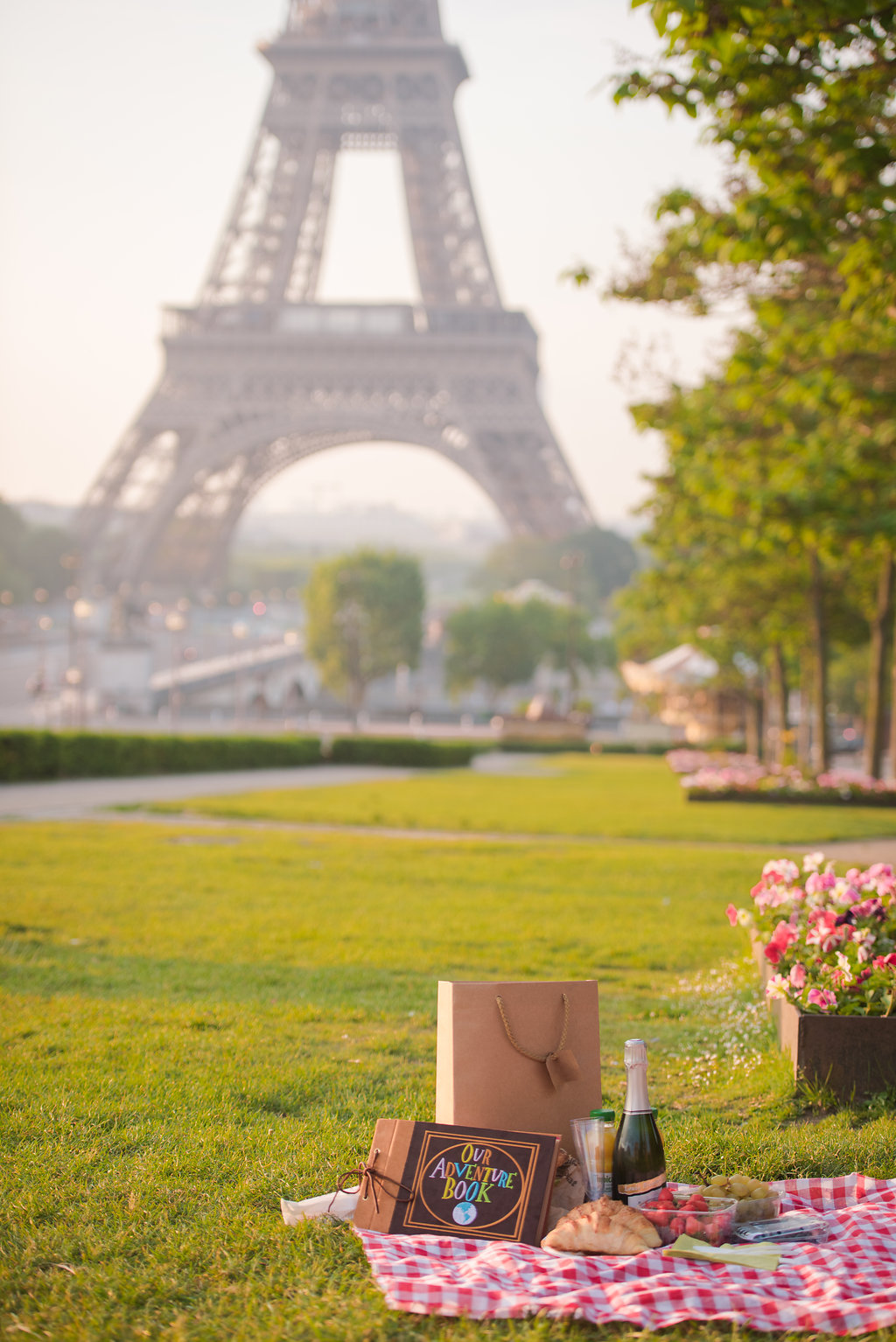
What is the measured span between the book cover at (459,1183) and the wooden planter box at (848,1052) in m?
1.66

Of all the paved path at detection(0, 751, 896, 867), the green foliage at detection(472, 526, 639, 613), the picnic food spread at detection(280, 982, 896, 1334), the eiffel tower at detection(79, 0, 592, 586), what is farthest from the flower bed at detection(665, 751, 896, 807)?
the green foliage at detection(472, 526, 639, 613)

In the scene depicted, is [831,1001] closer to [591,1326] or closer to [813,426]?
[591,1326]

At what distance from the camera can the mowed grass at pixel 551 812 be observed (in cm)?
1490

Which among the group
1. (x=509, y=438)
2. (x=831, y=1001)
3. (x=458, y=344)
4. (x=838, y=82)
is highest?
(x=458, y=344)

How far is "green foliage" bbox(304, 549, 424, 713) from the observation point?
207 ft

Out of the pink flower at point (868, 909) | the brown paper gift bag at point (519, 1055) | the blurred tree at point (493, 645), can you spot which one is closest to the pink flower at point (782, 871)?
the pink flower at point (868, 909)

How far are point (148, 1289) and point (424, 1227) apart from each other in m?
0.75

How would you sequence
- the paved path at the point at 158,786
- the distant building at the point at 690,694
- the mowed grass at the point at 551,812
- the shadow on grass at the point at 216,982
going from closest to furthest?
the shadow on grass at the point at 216,982, the mowed grass at the point at 551,812, the paved path at the point at 158,786, the distant building at the point at 690,694

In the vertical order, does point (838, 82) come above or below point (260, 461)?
below

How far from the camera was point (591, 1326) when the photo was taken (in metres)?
2.77

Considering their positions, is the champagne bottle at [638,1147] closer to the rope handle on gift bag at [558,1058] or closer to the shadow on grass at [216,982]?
the rope handle on gift bag at [558,1058]

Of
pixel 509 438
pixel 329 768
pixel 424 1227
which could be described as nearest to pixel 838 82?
pixel 424 1227

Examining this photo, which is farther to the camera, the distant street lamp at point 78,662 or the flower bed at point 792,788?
the distant street lamp at point 78,662

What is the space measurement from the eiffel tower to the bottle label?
174 ft
